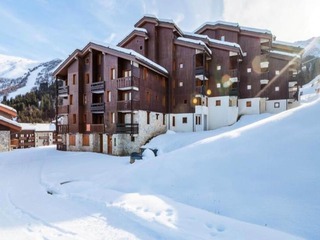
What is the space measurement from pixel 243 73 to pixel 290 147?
25.5 metres

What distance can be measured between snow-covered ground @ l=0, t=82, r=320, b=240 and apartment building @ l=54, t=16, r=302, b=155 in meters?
12.4

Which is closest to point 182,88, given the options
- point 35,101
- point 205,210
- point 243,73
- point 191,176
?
point 243,73

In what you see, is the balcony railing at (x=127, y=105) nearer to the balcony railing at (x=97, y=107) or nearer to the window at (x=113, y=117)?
the window at (x=113, y=117)

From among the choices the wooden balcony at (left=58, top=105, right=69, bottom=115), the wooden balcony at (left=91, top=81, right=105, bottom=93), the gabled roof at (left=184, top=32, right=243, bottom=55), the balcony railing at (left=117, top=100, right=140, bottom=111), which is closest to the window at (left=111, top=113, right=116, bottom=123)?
the balcony railing at (left=117, top=100, right=140, bottom=111)

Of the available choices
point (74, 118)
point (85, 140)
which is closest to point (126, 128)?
point (85, 140)

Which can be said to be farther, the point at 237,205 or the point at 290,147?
the point at 290,147

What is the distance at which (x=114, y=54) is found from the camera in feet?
69.3

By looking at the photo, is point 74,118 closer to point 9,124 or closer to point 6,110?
point 9,124

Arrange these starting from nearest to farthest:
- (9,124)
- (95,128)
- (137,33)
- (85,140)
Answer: (9,124) → (95,128) → (85,140) → (137,33)

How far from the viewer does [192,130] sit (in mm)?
25422

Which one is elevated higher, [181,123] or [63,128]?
[181,123]

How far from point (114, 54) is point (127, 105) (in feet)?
18.9

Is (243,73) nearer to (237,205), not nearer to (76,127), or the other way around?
(76,127)

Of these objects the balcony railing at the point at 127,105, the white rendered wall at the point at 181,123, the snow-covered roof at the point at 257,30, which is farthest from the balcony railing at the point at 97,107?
the snow-covered roof at the point at 257,30
